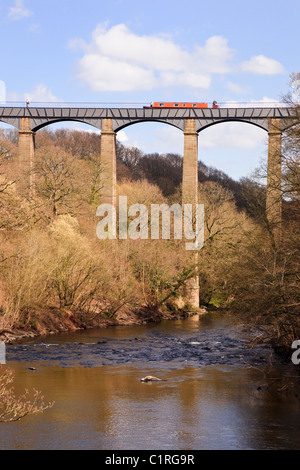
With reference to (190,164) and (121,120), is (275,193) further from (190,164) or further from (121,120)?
(121,120)

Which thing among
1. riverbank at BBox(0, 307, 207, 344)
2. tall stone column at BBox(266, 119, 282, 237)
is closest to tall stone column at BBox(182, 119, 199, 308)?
riverbank at BBox(0, 307, 207, 344)

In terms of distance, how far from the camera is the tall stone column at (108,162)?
1635 inches

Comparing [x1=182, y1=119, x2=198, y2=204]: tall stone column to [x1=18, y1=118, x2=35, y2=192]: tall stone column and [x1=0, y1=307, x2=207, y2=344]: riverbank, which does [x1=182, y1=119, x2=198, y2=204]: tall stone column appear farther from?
[x1=18, y1=118, x2=35, y2=192]: tall stone column

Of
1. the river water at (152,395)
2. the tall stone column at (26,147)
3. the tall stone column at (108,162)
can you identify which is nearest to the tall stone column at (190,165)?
the tall stone column at (108,162)

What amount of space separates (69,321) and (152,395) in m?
12.7

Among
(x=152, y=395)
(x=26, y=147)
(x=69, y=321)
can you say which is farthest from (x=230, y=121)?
(x=152, y=395)

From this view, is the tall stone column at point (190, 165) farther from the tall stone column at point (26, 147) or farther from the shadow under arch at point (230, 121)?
the tall stone column at point (26, 147)

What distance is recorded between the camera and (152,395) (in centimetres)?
1577

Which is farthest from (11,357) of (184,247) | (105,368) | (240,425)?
(184,247)

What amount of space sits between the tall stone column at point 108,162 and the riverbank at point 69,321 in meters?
9.88

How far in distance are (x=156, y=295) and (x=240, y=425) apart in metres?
21.5

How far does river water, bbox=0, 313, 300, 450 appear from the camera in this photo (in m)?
12.3

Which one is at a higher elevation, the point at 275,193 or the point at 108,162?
the point at 108,162

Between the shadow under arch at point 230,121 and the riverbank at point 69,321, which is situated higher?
the shadow under arch at point 230,121
